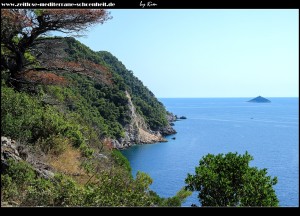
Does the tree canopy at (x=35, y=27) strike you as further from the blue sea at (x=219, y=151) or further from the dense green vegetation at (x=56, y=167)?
the blue sea at (x=219, y=151)

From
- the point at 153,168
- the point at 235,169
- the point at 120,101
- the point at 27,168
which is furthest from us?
the point at 120,101

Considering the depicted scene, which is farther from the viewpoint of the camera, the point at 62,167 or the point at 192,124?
the point at 192,124

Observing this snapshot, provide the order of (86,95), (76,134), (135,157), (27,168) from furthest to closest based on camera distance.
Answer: (86,95) < (135,157) < (76,134) < (27,168)

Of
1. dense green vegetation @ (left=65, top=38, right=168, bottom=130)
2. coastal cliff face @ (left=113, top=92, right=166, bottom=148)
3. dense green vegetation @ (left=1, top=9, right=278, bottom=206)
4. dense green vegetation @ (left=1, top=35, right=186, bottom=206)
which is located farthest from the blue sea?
dense green vegetation @ (left=1, top=35, right=186, bottom=206)

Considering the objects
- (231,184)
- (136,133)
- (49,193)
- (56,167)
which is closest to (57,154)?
(56,167)

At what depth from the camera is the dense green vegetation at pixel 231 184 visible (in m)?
14.5

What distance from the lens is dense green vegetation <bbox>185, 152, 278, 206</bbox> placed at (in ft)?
47.6

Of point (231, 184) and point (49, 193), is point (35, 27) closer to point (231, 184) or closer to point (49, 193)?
point (49, 193)

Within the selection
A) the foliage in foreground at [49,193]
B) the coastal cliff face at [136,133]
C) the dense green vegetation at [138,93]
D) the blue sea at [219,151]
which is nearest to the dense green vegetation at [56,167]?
the foliage in foreground at [49,193]

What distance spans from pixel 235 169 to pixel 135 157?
60.5m

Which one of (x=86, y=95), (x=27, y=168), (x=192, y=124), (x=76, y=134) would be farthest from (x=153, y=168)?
(x=192, y=124)

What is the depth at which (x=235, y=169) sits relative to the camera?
50.9 ft

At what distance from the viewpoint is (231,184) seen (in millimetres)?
15234

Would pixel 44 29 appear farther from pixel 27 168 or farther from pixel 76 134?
pixel 27 168
